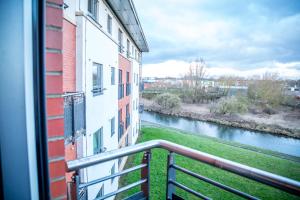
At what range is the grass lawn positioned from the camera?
7.93 m

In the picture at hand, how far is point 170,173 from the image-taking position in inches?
60.6

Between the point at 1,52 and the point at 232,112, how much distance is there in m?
26.8

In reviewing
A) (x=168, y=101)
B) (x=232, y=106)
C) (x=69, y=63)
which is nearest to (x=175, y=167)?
(x=69, y=63)

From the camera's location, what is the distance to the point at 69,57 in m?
3.91

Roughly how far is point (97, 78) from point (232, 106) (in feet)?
75.5

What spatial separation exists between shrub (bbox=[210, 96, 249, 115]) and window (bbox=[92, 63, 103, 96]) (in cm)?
2277

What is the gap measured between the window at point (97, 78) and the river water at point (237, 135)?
16.8m

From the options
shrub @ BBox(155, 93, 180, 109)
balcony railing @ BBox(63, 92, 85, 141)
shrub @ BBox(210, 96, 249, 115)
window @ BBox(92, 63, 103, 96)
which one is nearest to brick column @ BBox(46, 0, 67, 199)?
balcony railing @ BBox(63, 92, 85, 141)

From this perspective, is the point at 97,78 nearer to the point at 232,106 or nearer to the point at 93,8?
the point at 93,8

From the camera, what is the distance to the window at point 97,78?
5336 mm

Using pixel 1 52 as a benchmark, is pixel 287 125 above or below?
below

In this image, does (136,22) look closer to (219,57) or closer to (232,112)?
(232,112)

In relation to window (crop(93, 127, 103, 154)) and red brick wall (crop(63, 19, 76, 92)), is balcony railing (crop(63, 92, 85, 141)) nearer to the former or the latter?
red brick wall (crop(63, 19, 76, 92))

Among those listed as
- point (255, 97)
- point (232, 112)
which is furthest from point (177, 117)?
point (255, 97)
